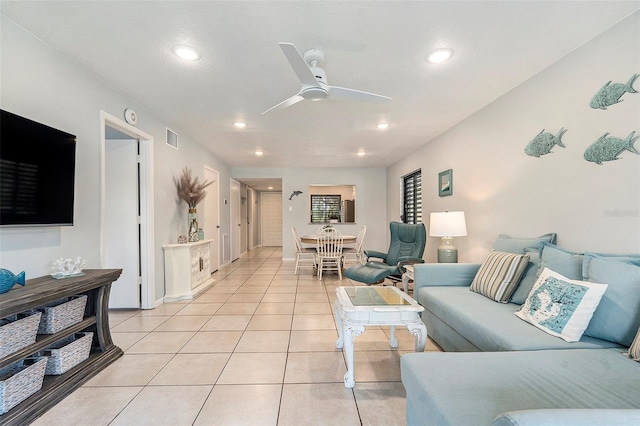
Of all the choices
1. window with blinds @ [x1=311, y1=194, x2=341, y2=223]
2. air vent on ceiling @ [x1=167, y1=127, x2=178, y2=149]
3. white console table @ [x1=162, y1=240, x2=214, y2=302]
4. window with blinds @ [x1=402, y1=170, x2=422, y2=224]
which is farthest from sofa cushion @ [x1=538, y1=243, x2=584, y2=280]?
window with blinds @ [x1=311, y1=194, x2=341, y2=223]

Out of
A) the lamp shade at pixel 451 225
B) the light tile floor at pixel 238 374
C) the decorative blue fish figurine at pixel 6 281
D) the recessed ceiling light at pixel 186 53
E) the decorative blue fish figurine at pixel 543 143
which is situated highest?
the recessed ceiling light at pixel 186 53

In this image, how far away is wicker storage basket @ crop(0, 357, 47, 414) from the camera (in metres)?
1.38

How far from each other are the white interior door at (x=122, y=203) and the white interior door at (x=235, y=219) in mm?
3375

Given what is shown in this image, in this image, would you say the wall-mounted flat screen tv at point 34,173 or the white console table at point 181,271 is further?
the white console table at point 181,271

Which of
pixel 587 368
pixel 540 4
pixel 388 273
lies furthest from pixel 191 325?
pixel 540 4

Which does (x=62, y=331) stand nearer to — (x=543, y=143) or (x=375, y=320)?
(x=375, y=320)

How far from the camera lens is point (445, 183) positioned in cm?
386

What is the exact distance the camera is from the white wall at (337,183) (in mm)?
6863

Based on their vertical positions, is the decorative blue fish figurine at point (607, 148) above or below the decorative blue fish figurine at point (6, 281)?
above

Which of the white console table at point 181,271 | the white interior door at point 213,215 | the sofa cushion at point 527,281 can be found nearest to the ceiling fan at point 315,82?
the sofa cushion at point 527,281

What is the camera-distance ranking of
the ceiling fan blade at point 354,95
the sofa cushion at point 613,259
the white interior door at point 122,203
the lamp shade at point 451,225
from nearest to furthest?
1. the sofa cushion at point 613,259
2. the ceiling fan blade at point 354,95
3. the lamp shade at point 451,225
4. the white interior door at point 122,203

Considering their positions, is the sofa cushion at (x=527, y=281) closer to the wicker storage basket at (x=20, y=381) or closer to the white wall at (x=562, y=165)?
the white wall at (x=562, y=165)

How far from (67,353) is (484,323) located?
272cm

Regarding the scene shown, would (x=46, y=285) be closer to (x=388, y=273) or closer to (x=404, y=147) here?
(x=388, y=273)
